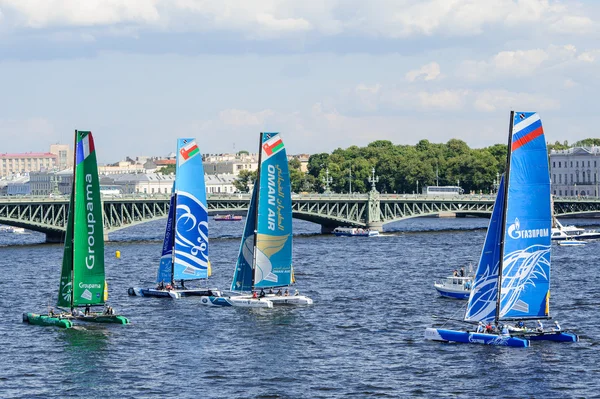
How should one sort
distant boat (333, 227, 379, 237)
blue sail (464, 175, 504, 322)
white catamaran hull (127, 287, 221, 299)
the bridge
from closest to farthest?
1. blue sail (464, 175, 504, 322)
2. white catamaran hull (127, 287, 221, 299)
3. the bridge
4. distant boat (333, 227, 379, 237)

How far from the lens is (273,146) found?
62.5 m

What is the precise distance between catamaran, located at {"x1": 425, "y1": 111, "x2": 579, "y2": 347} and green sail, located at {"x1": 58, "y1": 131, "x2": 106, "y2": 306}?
16.0m

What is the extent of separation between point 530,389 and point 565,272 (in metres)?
47.9

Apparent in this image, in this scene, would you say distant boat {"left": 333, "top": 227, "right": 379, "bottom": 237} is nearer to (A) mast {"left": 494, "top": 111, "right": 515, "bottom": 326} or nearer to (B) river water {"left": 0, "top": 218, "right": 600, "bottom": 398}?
(B) river water {"left": 0, "top": 218, "right": 600, "bottom": 398}

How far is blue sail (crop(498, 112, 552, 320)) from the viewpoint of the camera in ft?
156

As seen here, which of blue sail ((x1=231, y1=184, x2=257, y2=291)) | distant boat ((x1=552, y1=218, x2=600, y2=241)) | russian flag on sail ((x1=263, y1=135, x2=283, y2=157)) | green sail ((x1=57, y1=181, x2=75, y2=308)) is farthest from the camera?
distant boat ((x1=552, y1=218, x2=600, y2=241))

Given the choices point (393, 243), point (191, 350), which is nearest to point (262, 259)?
point (191, 350)

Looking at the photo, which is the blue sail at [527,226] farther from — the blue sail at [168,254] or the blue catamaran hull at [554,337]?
the blue sail at [168,254]

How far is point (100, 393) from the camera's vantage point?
143 feet

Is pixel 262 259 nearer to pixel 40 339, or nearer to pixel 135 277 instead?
pixel 40 339

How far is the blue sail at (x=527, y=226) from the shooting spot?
156 feet

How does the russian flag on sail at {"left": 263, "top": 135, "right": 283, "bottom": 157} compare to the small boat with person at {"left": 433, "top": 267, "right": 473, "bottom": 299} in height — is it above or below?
above

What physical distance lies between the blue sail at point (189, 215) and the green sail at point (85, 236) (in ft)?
45.0

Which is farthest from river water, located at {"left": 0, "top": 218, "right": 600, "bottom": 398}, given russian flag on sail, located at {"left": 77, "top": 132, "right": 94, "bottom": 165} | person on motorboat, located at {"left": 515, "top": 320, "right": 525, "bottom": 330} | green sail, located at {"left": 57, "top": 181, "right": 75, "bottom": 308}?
russian flag on sail, located at {"left": 77, "top": 132, "right": 94, "bottom": 165}
